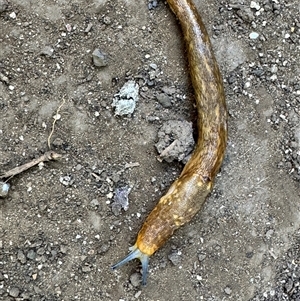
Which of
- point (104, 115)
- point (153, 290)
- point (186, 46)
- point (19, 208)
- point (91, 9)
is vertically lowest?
point (153, 290)

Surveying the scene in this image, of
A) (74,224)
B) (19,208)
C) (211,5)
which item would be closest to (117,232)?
(74,224)

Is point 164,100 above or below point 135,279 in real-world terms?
above

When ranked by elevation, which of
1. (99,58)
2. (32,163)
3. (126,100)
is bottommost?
(32,163)

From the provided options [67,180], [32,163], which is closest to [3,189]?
[32,163]

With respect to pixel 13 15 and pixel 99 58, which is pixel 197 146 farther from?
pixel 13 15

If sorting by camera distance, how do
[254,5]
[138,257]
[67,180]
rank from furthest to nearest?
1. [254,5]
2. [67,180]
3. [138,257]

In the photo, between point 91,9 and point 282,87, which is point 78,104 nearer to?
point 91,9

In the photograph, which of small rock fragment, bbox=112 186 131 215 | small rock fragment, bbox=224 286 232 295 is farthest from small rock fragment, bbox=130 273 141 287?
small rock fragment, bbox=224 286 232 295

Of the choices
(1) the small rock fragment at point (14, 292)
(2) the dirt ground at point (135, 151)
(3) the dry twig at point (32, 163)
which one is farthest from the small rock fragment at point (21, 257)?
(3) the dry twig at point (32, 163)

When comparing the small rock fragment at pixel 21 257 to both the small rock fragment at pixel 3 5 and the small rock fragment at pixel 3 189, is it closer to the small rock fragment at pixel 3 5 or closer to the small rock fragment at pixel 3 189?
the small rock fragment at pixel 3 189
